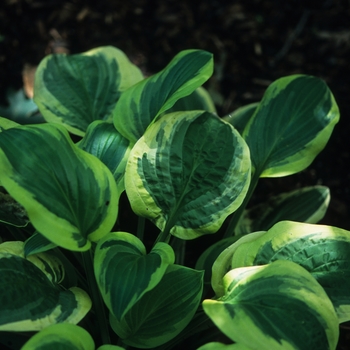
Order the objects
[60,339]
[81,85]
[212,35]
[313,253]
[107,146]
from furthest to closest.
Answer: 1. [212,35]
2. [81,85]
3. [107,146]
4. [313,253]
5. [60,339]

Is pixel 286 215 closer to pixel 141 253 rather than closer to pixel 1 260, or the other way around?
pixel 141 253

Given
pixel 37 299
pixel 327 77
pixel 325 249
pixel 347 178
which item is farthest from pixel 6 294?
pixel 327 77

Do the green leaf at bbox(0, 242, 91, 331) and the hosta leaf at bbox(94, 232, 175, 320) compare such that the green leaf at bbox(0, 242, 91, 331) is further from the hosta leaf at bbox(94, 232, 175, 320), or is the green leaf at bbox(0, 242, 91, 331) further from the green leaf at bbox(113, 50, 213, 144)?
the green leaf at bbox(113, 50, 213, 144)

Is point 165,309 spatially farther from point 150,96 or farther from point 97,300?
point 150,96

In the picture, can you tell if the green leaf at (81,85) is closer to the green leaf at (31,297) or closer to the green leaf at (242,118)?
the green leaf at (242,118)

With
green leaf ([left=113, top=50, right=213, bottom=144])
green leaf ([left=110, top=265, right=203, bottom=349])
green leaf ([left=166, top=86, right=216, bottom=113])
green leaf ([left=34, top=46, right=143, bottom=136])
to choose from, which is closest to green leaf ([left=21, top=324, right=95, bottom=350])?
green leaf ([left=110, top=265, right=203, bottom=349])

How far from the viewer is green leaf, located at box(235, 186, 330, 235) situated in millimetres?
1173

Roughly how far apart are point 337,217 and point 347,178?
0.16 m

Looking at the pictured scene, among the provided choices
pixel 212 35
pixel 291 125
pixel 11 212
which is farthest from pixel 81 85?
pixel 212 35

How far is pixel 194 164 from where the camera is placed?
89 cm

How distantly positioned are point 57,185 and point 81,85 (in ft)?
1.45

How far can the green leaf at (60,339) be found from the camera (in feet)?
2.21

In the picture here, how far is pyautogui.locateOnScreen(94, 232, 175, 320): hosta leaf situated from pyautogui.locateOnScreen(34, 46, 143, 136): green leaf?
387mm

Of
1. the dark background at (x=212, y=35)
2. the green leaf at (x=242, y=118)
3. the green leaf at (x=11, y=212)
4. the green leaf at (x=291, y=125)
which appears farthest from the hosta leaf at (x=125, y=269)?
the dark background at (x=212, y=35)
